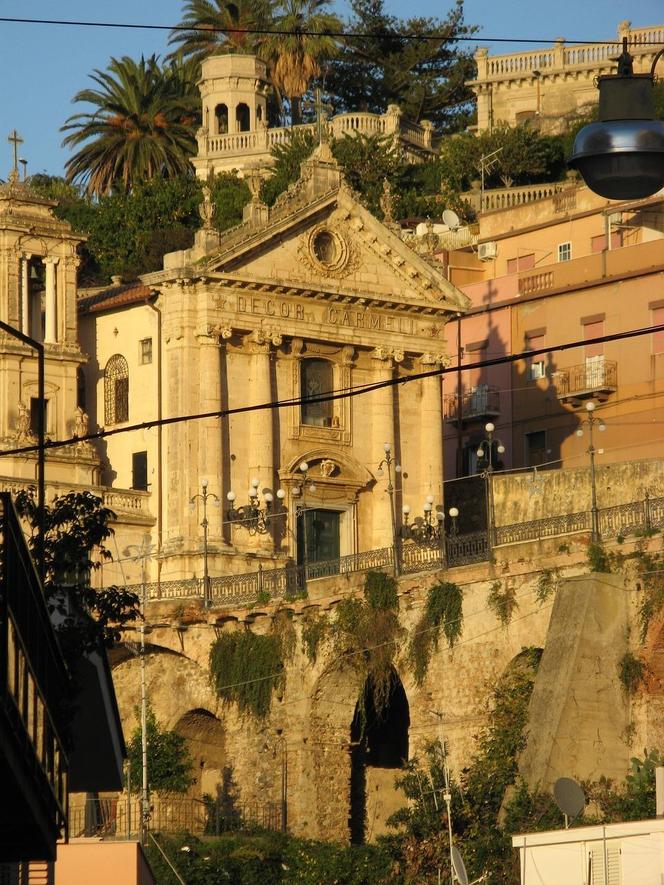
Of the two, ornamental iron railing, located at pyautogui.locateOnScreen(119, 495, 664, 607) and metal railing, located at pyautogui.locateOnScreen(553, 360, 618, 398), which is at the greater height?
metal railing, located at pyautogui.locateOnScreen(553, 360, 618, 398)

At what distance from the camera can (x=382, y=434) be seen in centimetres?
6800

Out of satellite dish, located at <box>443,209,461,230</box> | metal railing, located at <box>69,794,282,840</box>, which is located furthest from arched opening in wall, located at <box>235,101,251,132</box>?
metal railing, located at <box>69,794,282,840</box>

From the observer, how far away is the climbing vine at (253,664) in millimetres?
56812

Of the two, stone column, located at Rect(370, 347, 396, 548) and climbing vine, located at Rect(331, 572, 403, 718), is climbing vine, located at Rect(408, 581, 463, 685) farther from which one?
stone column, located at Rect(370, 347, 396, 548)

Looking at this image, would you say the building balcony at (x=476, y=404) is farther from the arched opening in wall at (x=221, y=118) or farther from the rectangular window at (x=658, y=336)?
the arched opening in wall at (x=221, y=118)

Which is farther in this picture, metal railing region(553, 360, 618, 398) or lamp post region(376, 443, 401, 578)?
metal railing region(553, 360, 618, 398)

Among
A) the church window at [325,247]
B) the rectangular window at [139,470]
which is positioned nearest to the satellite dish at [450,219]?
the church window at [325,247]

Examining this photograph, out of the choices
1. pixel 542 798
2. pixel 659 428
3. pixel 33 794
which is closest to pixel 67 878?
pixel 542 798

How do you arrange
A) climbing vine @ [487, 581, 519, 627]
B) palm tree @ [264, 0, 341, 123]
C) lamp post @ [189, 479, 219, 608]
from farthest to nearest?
palm tree @ [264, 0, 341, 123] < lamp post @ [189, 479, 219, 608] < climbing vine @ [487, 581, 519, 627]

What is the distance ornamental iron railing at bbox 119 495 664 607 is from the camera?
51562 mm

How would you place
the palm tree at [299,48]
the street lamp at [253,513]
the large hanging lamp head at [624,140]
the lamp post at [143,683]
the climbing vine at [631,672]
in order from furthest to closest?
1. the palm tree at [299,48]
2. the street lamp at [253,513]
3. the lamp post at [143,683]
4. the climbing vine at [631,672]
5. the large hanging lamp head at [624,140]

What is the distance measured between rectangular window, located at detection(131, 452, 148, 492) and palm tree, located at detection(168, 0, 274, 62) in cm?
3886

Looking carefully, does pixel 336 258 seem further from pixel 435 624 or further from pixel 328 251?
pixel 435 624

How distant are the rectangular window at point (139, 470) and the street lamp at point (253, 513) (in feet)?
9.80
